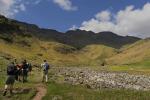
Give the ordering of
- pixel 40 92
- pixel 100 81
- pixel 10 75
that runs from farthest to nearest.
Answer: pixel 100 81 < pixel 40 92 < pixel 10 75

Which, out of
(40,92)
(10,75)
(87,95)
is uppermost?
(10,75)

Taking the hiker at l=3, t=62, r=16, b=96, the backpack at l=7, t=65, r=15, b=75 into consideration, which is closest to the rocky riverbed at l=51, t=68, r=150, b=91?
the hiker at l=3, t=62, r=16, b=96

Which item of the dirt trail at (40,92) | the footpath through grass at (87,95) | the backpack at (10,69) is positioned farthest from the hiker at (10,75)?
the footpath through grass at (87,95)

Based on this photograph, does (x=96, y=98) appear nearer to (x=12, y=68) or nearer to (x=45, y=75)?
(x=12, y=68)

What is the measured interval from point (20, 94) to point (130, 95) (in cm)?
1015

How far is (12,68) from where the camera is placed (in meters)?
41.2

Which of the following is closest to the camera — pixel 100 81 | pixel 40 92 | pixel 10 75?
pixel 10 75

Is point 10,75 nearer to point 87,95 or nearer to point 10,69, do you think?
point 10,69

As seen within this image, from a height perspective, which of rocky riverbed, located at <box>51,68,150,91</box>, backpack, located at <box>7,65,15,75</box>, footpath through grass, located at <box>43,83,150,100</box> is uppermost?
backpack, located at <box>7,65,15,75</box>


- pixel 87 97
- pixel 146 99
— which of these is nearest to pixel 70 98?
pixel 87 97

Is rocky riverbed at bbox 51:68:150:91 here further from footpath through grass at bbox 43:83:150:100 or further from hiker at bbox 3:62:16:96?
hiker at bbox 3:62:16:96

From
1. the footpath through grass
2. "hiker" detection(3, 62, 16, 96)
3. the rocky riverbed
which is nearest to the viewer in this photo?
the footpath through grass

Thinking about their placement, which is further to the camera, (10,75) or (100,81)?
(100,81)

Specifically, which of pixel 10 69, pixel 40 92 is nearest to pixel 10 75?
pixel 10 69
